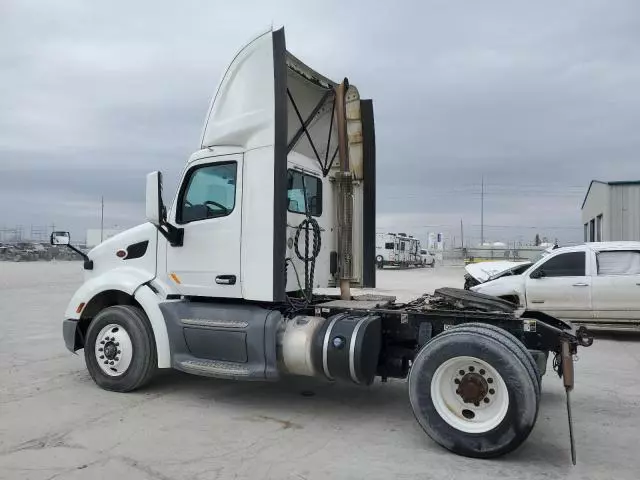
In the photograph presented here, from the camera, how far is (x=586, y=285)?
11.1 metres

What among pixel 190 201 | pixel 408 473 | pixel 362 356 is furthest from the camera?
pixel 190 201

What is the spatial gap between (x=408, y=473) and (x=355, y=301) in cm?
262

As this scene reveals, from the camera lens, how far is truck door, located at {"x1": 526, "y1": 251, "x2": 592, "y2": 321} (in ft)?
36.7

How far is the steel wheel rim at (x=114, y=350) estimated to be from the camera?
21.7 feet

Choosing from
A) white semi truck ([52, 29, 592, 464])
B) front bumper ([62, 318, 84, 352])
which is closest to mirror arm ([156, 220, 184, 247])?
white semi truck ([52, 29, 592, 464])

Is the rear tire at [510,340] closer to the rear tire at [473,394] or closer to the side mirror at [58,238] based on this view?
the rear tire at [473,394]

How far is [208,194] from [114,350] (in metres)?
2.08

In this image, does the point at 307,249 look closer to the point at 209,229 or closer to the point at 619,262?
the point at 209,229

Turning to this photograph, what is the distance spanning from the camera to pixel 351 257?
7660mm

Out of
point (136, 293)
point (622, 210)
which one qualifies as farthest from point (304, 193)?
point (622, 210)

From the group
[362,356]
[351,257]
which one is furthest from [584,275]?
[362,356]

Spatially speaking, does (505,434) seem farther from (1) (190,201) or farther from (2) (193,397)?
(1) (190,201)

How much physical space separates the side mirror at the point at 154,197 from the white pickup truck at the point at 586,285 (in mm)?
7716

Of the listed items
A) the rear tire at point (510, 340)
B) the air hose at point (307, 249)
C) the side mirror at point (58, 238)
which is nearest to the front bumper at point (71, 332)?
the side mirror at point (58, 238)
